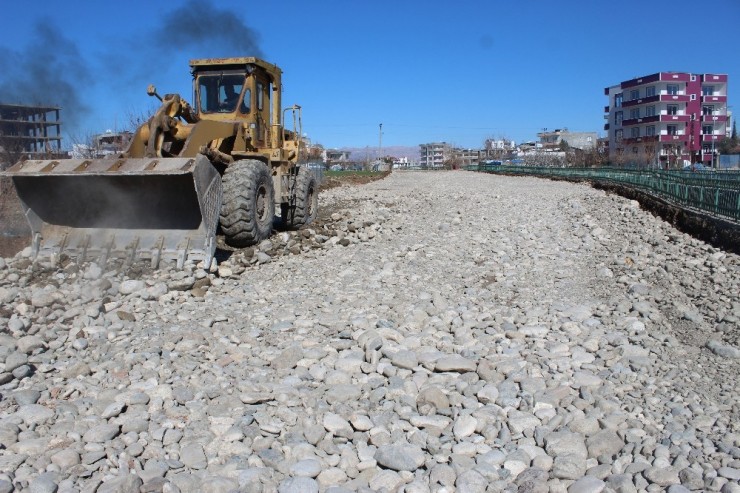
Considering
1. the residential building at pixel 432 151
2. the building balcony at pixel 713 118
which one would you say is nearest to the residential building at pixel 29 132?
the building balcony at pixel 713 118

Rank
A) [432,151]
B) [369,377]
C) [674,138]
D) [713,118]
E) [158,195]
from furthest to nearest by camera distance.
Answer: [432,151]
[713,118]
[674,138]
[158,195]
[369,377]

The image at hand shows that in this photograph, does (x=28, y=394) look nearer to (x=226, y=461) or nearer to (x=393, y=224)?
(x=226, y=461)

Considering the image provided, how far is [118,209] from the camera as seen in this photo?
348 inches

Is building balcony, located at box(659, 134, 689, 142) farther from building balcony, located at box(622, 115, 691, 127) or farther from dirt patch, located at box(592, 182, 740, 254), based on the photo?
dirt patch, located at box(592, 182, 740, 254)

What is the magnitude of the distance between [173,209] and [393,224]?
563cm

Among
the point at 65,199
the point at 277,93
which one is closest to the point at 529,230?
the point at 277,93

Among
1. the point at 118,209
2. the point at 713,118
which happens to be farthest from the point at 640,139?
the point at 118,209

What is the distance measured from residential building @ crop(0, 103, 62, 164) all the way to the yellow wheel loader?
992cm

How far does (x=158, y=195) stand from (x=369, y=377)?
15.8 feet

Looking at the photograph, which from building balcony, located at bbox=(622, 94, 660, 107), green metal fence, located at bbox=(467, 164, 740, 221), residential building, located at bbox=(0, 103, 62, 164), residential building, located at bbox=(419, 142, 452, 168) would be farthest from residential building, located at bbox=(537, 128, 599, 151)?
residential building, located at bbox=(0, 103, 62, 164)

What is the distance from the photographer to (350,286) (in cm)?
813

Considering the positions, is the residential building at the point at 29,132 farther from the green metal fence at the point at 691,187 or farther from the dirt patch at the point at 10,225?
the green metal fence at the point at 691,187

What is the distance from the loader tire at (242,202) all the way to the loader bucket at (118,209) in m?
0.46

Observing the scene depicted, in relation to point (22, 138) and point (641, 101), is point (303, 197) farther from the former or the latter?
point (641, 101)
